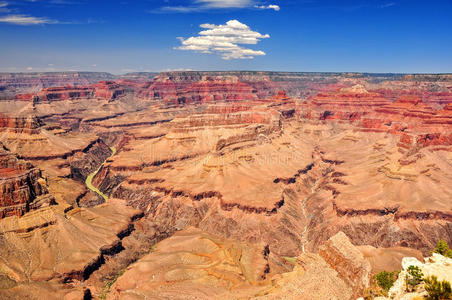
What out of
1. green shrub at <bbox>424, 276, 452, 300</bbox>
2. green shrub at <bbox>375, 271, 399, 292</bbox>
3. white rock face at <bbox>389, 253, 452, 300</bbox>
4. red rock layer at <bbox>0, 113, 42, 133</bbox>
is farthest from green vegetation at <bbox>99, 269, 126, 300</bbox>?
red rock layer at <bbox>0, 113, 42, 133</bbox>

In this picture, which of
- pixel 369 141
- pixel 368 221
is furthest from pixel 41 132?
pixel 369 141

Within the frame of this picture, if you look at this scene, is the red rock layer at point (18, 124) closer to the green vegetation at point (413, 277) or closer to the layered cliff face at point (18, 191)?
the layered cliff face at point (18, 191)

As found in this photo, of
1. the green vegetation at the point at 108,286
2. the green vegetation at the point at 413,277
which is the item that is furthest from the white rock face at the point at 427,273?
the green vegetation at the point at 108,286

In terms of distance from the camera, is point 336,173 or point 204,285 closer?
point 204,285

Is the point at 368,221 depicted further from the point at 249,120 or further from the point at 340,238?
the point at 249,120

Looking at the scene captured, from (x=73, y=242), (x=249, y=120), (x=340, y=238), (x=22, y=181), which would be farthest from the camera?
(x=249, y=120)

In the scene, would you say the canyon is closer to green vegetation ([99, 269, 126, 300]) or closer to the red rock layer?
green vegetation ([99, 269, 126, 300])

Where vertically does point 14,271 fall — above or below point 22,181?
below
